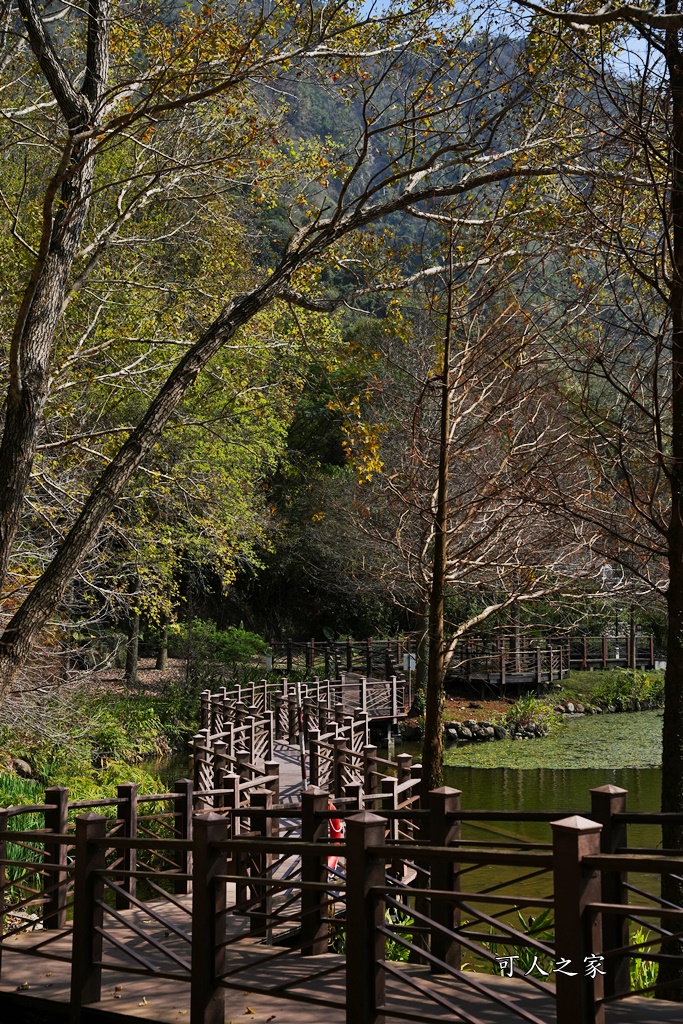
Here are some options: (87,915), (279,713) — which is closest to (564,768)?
(279,713)

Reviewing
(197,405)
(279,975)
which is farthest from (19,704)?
(279,975)

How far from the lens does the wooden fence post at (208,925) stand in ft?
14.4

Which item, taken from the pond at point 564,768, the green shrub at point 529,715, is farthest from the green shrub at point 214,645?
the green shrub at point 529,715

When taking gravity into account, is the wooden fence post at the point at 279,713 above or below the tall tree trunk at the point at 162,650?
below

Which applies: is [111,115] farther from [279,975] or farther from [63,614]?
[279,975]

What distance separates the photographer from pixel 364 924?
13.1ft

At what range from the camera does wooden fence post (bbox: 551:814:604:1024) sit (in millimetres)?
3514

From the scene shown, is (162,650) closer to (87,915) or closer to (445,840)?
(87,915)

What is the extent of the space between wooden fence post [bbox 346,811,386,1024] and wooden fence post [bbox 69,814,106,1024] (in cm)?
162

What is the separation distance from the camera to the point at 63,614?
51.2 ft

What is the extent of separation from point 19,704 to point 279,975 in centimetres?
874

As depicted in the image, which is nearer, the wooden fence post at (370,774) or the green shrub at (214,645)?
the wooden fence post at (370,774)

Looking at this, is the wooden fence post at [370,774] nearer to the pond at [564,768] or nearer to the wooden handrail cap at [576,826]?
the pond at [564,768]

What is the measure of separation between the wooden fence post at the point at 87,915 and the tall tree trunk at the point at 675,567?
11.0 ft
